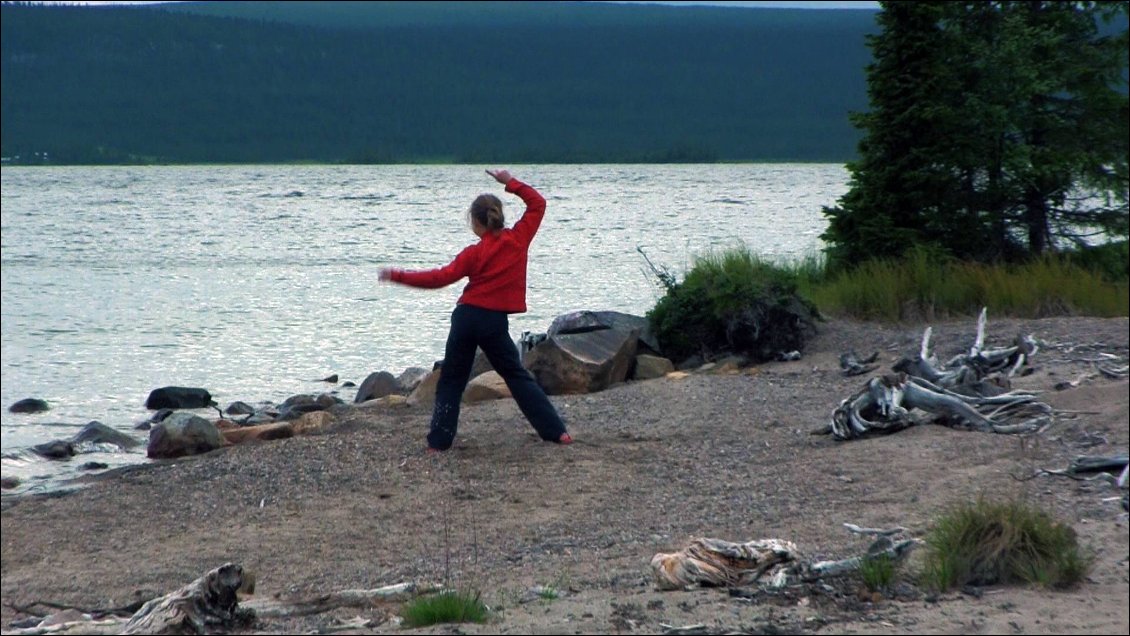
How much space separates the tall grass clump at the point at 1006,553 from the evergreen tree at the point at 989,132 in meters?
10.8

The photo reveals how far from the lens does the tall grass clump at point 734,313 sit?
45.9 ft

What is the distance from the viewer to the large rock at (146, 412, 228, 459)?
1122 cm

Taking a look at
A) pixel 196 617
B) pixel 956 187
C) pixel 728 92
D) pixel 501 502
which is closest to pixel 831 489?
pixel 501 502

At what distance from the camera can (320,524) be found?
7844mm

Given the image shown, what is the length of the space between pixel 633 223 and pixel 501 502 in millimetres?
34295

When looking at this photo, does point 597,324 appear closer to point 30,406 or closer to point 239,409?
point 239,409

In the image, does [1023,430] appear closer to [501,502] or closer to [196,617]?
[501,502]

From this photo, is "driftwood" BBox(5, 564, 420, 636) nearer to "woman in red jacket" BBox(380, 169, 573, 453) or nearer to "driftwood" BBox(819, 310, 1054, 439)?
"woman in red jacket" BBox(380, 169, 573, 453)

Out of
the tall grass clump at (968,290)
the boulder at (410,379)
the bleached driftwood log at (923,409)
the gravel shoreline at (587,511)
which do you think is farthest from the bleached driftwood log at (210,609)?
the tall grass clump at (968,290)

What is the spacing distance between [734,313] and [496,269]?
5565 millimetres

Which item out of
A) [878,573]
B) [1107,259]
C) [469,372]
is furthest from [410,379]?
[878,573]

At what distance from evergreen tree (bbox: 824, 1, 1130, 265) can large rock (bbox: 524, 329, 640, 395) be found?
457 cm

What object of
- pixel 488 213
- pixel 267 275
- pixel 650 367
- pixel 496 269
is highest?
pixel 488 213

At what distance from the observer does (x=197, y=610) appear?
5.23 metres
